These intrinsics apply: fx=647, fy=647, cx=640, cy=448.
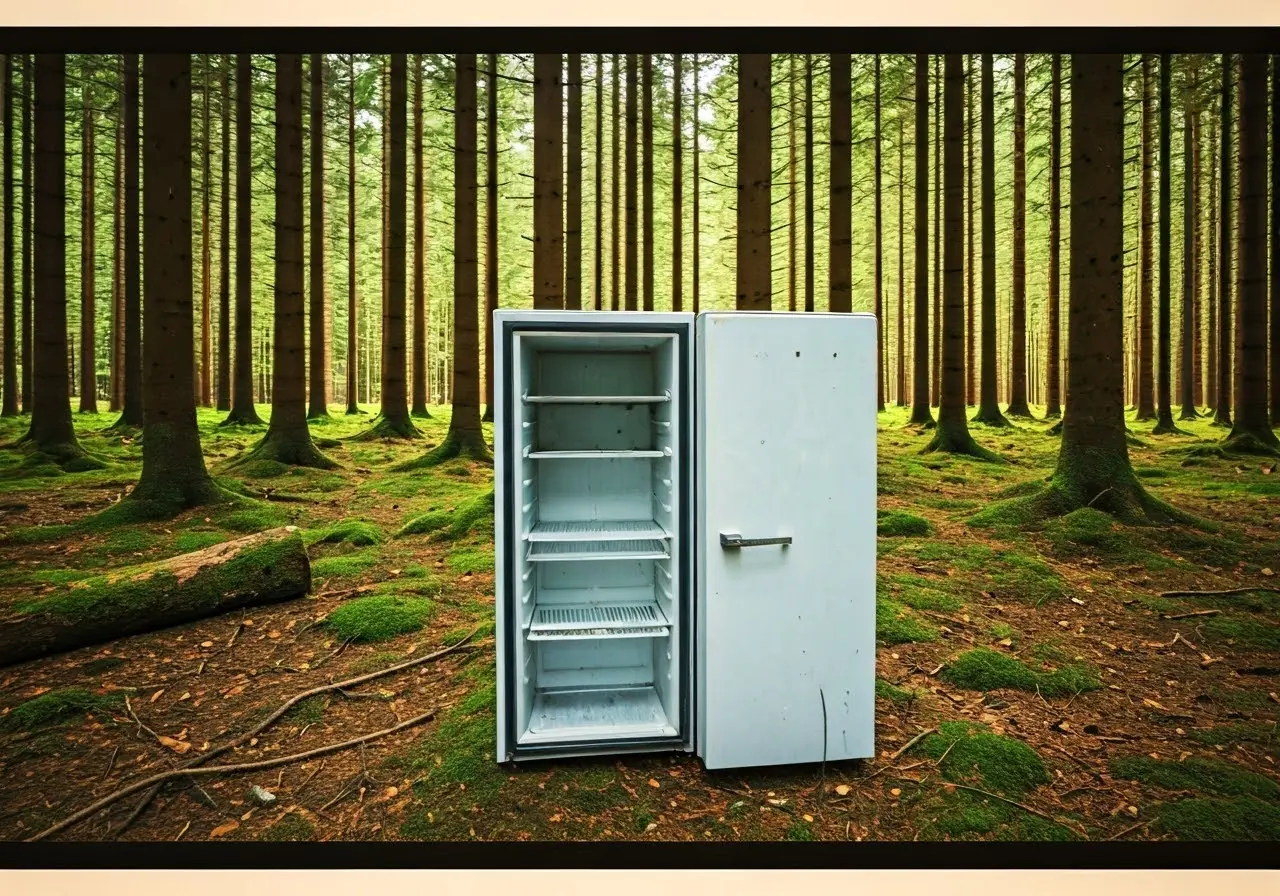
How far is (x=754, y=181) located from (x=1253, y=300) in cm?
637

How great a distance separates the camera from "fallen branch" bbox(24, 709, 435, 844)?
2.69 metres

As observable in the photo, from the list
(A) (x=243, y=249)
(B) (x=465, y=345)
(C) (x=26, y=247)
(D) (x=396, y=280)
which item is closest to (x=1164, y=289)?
(B) (x=465, y=345)

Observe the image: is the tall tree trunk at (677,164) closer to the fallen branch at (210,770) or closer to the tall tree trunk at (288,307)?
the tall tree trunk at (288,307)

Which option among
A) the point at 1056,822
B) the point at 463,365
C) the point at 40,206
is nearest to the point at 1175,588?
the point at 1056,822

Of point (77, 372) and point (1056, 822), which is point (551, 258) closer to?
point (1056, 822)

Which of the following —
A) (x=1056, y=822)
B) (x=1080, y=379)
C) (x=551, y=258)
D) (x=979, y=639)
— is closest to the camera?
(x=1056, y=822)

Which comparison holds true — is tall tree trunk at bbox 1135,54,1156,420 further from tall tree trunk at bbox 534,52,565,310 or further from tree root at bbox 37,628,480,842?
tree root at bbox 37,628,480,842

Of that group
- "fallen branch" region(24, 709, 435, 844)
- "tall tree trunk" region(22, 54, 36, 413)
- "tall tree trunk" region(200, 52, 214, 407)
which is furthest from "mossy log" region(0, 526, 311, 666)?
"tall tree trunk" region(200, 52, 214, 407)

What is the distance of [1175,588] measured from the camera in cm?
462

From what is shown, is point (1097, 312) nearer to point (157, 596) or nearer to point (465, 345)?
point (465, 345)

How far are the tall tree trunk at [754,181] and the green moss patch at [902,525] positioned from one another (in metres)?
2.28

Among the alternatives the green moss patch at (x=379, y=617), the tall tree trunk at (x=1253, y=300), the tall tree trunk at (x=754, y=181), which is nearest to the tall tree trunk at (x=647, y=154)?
the tall tree trunk at (x=754, y=181)

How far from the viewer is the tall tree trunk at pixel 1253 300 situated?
300 inches

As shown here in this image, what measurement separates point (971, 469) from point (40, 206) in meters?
11.0
